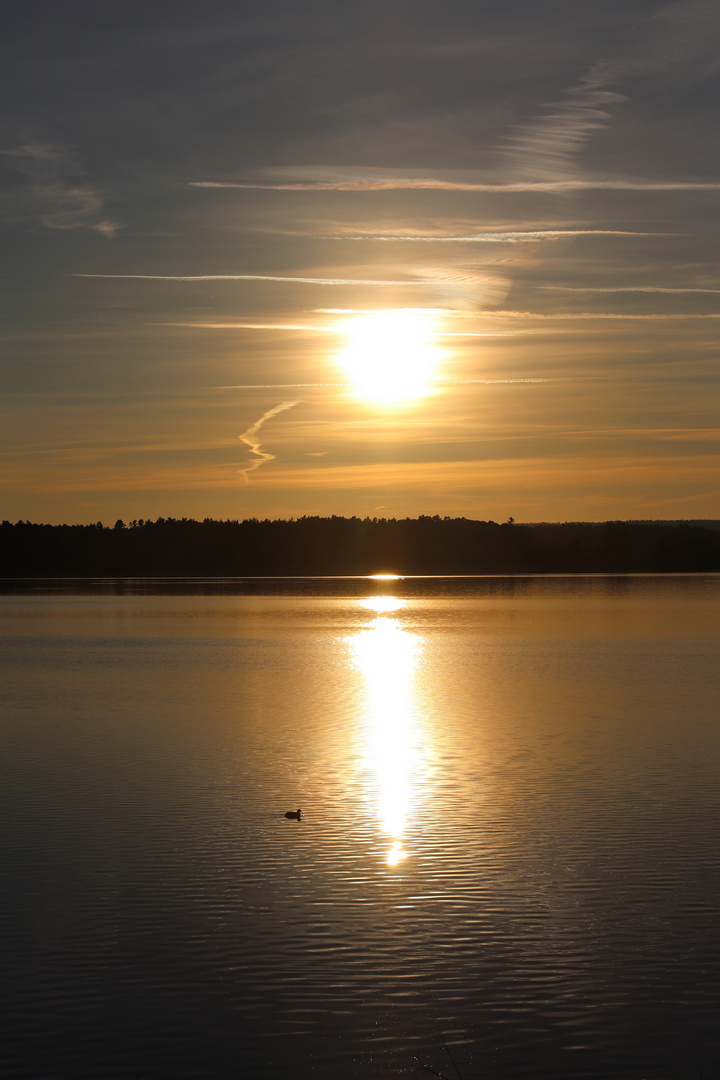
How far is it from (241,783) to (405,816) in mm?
3366

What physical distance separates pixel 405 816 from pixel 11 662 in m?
24.9

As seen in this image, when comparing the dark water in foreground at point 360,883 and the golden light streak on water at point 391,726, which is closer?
the dark water in foreground at point 360,883

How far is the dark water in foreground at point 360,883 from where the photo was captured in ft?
27.0

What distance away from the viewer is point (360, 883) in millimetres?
11906

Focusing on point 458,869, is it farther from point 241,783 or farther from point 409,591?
point 409,591

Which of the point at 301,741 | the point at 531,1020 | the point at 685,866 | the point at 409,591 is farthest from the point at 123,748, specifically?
the point at 409,591

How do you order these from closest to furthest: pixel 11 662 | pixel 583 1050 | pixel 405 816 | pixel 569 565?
pixel 583 1050 → pixel 405 816 → pixel 11 662 → pixel 569 565

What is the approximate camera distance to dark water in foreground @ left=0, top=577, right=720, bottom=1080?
27.0 ft

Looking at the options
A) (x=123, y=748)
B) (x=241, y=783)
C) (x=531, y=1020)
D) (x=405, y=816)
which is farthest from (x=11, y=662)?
(x=531, y=1020)

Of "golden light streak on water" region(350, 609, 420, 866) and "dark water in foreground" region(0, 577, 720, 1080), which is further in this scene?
"golden light streak on water" region(350, 609, 420, 866)

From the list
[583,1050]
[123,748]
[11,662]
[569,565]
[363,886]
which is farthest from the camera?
[569,565]

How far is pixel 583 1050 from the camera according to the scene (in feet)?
26.3

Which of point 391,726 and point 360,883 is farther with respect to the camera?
point 391,726

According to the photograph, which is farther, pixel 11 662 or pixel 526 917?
pixel 11 662
